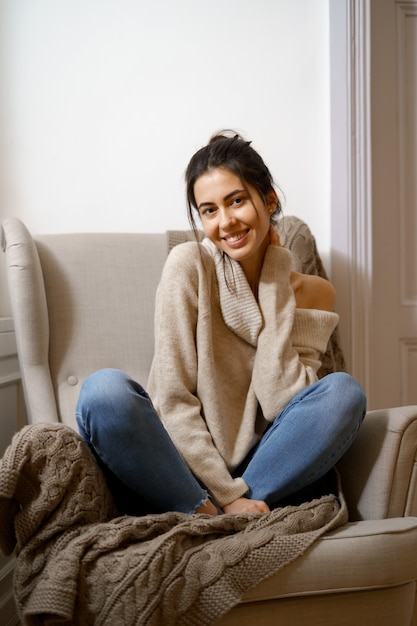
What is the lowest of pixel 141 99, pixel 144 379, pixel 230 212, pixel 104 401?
pixel 144 379

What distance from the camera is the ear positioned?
157 cm

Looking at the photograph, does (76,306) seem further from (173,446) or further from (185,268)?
(173,446)

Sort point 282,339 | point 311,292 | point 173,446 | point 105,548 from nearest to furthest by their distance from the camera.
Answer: point 105,548 < point 173,446 < point 282,339 < point 311,292

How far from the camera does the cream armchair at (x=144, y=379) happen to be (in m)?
1.14

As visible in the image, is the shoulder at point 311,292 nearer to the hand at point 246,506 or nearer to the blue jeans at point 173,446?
the blue jeans at point 173,446

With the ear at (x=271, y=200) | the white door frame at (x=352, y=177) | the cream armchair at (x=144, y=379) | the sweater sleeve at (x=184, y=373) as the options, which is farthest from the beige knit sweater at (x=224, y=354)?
the white door frame at (x=352, y=177)

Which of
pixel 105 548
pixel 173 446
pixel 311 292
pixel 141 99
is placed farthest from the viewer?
pixel 141 99

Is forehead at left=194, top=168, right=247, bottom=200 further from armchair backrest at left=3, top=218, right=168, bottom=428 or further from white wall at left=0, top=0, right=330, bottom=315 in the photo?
white wall at left=0, top=0, right=330, bottom=315

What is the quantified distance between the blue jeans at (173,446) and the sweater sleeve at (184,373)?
1.9 inches

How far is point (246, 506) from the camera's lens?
1.28m

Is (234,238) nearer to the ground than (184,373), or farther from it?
farther from it

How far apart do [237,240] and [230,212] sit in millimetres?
62

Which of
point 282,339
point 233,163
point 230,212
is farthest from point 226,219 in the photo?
point 282,339

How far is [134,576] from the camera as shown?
3.44 feet
